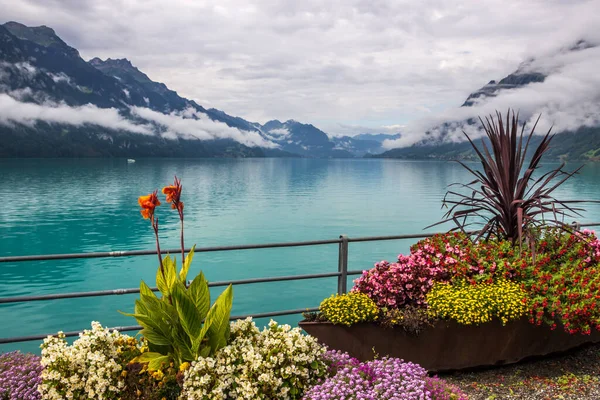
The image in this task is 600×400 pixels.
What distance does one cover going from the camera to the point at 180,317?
4.04 m

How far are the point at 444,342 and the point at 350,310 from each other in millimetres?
1121

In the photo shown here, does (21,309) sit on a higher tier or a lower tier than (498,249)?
lower

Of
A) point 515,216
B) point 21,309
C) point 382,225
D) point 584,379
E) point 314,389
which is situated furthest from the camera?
point 382,225

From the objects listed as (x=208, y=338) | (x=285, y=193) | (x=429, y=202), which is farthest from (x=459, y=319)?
(x=285, y=193)

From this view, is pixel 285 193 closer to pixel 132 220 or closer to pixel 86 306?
pixel 132 220

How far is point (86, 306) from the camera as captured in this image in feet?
89.1

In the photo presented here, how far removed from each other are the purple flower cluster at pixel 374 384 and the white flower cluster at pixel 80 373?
1.55 meters

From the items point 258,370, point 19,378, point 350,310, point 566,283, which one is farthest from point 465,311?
point 19,378

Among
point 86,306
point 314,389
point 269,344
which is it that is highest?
point 269,344

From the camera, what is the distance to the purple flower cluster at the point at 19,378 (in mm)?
4430

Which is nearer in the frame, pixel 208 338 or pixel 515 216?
pixel 208 338

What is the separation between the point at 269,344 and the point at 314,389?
0.50 m

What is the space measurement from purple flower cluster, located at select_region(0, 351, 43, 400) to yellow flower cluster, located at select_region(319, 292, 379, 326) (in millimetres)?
2756

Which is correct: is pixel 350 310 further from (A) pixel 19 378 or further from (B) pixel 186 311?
(A) pixel 19 378
